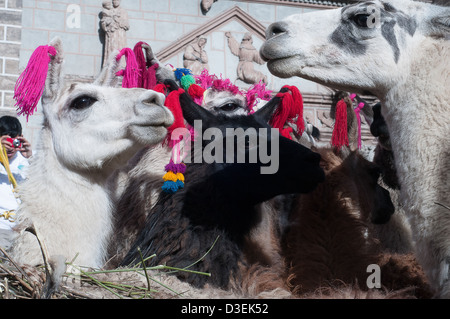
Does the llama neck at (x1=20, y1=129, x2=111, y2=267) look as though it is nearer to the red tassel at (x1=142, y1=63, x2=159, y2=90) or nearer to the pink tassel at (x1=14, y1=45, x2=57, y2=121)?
the pink tassel at (x1=14, y1=45, x2=57, y2=121)

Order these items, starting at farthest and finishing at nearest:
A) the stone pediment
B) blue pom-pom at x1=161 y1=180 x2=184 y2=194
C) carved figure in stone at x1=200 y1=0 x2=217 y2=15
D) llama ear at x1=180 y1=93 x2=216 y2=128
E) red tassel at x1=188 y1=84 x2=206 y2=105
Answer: carved figure in stone at x1=200 y1=0 x2=217 y2=15 → the stone pediment → red tassel at x1=188 y1=84 x2=206 y2=105 → llama ear at x1=180 y1=93 x2=216 y2=128 → blue pom-pom at x1=161 y1=180 x2=184 y2=194

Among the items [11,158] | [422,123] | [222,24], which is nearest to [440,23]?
[422,123]

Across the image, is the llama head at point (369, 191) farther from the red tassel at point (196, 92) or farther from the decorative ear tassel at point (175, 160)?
the red tassel at point (196, 92)

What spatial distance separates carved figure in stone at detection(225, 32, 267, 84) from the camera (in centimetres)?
824

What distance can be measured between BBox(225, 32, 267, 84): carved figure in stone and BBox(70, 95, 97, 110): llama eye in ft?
17.4

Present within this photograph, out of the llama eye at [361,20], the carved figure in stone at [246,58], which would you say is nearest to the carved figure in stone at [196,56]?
the carved figure in stone at [246,58]

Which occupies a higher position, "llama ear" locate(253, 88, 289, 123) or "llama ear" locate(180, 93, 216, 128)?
"llama ear" locate(253, 88, 289, 123)

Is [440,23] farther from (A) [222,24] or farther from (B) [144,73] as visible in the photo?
(A) [222,24]

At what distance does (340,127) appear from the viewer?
12.7 feet

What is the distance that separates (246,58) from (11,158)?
4.71m

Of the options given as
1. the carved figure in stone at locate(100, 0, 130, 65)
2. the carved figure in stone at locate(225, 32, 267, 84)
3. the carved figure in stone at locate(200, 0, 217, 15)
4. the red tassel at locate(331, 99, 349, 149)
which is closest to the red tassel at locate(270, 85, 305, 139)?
the red tassel at locate(331, 99, 349, 149)

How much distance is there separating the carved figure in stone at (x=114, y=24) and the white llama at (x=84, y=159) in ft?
16.6

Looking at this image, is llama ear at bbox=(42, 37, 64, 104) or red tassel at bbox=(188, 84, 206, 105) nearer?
llama ear at bbox=(42, 37, 64, 104)
